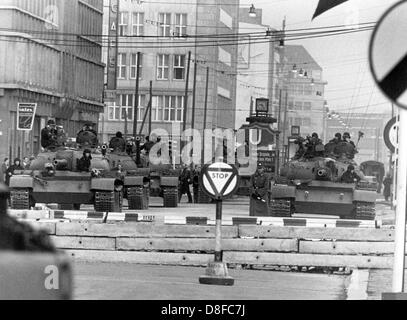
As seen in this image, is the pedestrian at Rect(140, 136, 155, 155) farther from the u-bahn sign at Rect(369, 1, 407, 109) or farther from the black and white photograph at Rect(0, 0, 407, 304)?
the u-bahn sign at Rect(369, 1, 407, 109)

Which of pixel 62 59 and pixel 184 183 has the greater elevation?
pixel 62 59

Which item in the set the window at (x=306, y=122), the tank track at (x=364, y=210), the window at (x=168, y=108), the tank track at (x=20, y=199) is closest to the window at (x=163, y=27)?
the tank track at (x=20, y=199)

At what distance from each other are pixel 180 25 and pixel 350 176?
10797mm

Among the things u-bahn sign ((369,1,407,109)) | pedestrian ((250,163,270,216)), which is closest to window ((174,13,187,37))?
pedestrian ((250,163,270,216))

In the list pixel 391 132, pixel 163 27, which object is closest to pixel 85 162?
pixel 163 27

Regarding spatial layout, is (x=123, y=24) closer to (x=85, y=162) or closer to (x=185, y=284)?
(x=85, y=162)

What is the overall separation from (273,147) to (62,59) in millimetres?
8261

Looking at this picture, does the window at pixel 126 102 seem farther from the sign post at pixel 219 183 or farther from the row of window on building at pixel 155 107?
the sign post at pixel 219 183

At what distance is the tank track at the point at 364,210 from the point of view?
1148 inches

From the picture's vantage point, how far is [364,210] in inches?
1153
